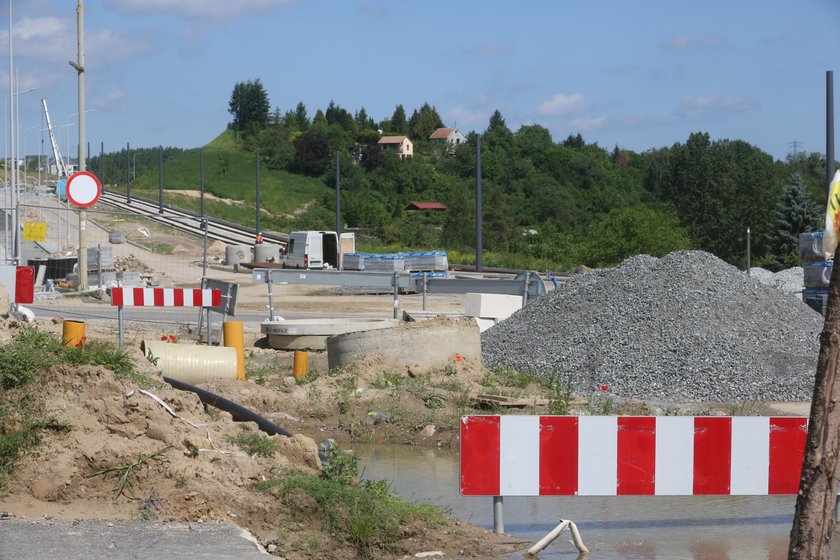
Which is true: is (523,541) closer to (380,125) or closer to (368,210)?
(368,210)

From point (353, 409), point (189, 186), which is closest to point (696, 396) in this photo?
point (353, 409)

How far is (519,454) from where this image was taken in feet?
23.8

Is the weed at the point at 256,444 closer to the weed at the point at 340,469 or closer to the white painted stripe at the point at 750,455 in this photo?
the weed at the point at 340,469

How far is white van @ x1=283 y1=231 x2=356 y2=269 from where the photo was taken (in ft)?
178

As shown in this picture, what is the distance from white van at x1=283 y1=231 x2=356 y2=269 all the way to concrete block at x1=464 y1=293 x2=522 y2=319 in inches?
1324

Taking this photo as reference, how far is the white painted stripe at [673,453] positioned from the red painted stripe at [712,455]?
6 centimetres

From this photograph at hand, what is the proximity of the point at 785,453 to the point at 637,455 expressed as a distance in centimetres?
105

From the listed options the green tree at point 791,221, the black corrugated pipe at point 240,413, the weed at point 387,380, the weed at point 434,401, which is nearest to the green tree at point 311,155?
the green tree at point 791,221

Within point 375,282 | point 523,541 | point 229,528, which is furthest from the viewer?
point 375,282

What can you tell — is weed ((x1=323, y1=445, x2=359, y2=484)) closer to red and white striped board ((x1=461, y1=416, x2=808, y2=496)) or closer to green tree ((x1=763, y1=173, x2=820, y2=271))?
red and white striped board ((x1=461, y1=416, x2=808, y2=496))

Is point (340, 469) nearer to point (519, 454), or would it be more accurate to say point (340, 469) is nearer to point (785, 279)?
point (519, 454)

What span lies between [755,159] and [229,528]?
104353 mm

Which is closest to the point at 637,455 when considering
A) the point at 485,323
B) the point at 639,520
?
the point at 639,520

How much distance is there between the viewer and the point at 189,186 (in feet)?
416
